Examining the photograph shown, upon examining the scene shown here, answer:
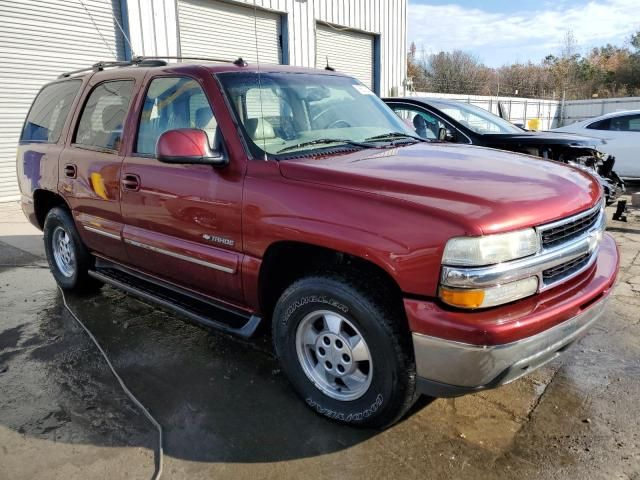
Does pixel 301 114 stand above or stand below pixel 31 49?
below

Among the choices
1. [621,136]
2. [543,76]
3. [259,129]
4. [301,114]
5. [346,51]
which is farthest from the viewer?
[543,76]

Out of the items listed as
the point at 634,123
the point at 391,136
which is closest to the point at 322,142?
the point at 391,136

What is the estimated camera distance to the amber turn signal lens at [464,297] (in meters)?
2.20

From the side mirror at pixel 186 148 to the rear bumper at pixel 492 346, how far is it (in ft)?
4.68

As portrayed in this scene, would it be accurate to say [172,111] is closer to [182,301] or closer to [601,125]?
[182,301]

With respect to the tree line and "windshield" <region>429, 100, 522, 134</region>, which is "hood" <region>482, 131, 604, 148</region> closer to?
"windshield" <region>429, 100, 522, 134</region>

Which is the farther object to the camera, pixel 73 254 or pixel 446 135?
pixel 446 135

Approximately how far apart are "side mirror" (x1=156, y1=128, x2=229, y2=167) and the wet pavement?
1.37 meters

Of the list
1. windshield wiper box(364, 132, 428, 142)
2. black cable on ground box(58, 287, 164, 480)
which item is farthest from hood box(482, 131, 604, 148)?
black cable on ground box(58, 287, 164, 480)

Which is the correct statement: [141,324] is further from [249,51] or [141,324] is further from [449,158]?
[249,51]

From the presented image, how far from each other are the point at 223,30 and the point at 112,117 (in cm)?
908

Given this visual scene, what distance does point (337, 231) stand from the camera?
248 centimetres

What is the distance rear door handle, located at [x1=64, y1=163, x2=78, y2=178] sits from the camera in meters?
4.23

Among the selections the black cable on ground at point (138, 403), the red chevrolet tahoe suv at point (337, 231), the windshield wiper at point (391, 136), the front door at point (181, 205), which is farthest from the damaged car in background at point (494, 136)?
the black cable on ground at point (138, 403)
